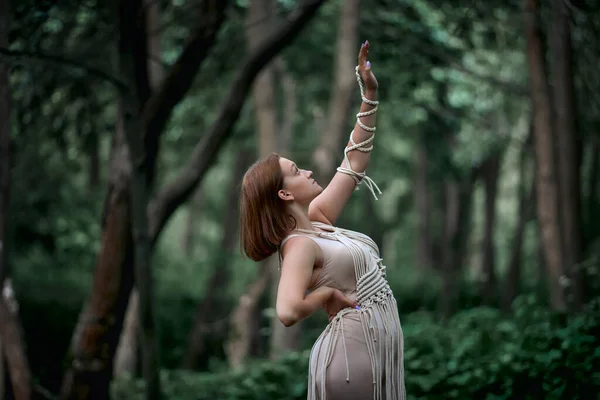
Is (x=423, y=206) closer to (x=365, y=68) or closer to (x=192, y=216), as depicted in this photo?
(x=192, y=216)

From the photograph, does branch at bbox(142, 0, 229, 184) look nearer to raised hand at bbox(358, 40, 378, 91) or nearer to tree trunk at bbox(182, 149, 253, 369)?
raised hand at bbox(358, 40, 378, 91)

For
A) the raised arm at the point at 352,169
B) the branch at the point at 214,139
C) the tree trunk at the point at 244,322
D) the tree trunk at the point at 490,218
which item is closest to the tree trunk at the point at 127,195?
the branch at the point at 214,139

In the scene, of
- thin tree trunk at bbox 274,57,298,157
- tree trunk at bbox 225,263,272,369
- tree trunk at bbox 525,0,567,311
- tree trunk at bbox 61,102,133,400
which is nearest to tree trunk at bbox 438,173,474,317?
tree trunk at bbox 225,263,272,369

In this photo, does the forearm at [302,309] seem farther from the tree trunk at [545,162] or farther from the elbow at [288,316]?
the tree trunk at [545,162]

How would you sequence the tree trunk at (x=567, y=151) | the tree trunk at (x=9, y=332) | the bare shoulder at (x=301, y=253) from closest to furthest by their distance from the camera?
the bare shoulder at (x=301, y=253) < the tree trunk at (x=9, y=332) < the tree trunk at (x=567, y=151)

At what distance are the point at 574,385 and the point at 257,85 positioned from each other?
7.68 metres

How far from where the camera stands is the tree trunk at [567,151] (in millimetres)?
7836

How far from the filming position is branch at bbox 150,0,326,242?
6.23 metres

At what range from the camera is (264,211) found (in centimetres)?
368

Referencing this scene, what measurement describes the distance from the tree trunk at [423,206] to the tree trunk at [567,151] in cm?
731

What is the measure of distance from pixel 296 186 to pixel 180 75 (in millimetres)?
2407

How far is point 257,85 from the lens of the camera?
11891 mm

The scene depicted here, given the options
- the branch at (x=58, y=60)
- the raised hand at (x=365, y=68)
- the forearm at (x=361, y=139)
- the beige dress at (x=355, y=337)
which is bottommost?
the beige dress at (x=355, y=337)

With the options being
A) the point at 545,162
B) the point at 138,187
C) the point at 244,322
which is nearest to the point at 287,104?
the point at 244,322
